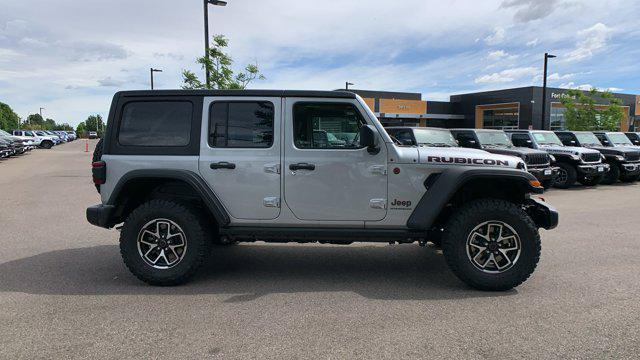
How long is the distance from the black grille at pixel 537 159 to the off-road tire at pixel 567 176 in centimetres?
168

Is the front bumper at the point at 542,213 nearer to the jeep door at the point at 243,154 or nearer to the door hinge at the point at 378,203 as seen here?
the door hinge at the point at 378,203

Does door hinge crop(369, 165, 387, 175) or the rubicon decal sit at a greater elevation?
the rubicon decal

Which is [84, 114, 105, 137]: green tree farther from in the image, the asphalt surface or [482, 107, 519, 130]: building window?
the asphalt surface

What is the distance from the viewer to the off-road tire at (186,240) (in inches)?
189

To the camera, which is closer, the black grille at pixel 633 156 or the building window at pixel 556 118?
the black grille at pixel 633 156

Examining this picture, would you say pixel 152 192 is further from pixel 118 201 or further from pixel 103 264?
pixel 103 264

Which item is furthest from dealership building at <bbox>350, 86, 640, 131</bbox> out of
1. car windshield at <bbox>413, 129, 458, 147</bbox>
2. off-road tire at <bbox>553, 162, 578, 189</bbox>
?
car windshield at <bbox>413, 129, 458, 147</bbox>

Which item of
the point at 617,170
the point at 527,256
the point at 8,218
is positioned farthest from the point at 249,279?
the point at 617,170

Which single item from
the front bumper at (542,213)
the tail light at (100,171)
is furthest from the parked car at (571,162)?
the tail light at (100,171)

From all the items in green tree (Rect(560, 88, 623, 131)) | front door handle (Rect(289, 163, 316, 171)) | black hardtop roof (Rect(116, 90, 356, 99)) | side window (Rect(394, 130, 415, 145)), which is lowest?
front door handle (Rect(289, 163, 316, 171))

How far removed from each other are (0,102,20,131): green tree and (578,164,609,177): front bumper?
93.8 m

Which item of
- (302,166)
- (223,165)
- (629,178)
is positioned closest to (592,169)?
(629,178)

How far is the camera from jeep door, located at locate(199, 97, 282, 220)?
480 centimetres

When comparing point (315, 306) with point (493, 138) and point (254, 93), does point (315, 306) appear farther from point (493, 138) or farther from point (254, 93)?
point (493, 138)
